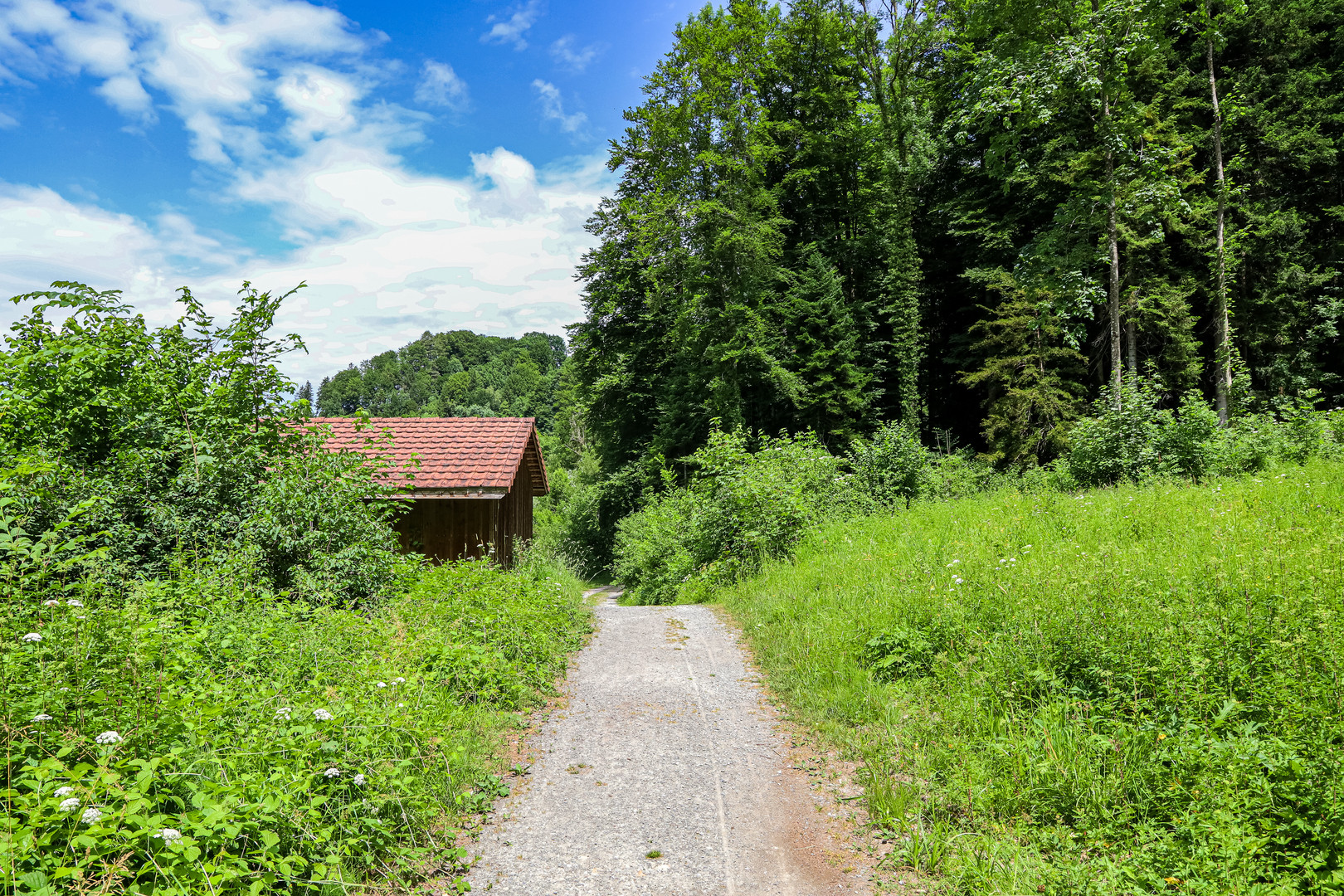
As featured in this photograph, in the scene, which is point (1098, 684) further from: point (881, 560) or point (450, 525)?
point (450, 525)

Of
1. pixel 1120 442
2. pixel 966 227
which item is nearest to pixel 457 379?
pixel 966 227

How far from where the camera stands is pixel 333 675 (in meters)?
4.85

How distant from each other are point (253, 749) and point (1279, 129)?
106 feet

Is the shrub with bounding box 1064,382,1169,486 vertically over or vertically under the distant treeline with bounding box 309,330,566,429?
under

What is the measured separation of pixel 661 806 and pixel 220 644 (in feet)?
11.5

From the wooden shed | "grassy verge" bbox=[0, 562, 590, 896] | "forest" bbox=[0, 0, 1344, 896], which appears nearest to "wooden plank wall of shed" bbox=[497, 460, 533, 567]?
the wooden shed

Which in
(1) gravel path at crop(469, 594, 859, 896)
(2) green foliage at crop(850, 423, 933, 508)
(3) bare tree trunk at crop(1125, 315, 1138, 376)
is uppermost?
(3) bare tree trunk at crop(1125, 315, 1138, 376)

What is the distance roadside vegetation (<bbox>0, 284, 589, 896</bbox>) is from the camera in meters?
2.88

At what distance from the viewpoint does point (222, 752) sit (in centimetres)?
346

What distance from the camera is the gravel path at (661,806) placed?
362cm

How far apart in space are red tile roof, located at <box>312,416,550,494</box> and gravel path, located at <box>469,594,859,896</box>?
29.5 ft

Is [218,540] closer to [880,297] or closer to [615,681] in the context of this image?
[615,681]

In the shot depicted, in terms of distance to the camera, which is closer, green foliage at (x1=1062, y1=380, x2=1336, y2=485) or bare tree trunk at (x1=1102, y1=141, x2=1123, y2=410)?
green foliage at (x1=1062, y1=380, x2=1336, y2=485)

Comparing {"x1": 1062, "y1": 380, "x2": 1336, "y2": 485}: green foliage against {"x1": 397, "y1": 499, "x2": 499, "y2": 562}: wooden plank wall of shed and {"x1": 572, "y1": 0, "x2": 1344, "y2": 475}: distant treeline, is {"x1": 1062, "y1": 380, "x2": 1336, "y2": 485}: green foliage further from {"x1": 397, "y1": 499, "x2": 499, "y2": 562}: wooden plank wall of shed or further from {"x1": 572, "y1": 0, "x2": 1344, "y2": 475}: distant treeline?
{"x1": 397, "y1": 499, "x2": 499, "y2": 562}: wooden plank wall of shed
